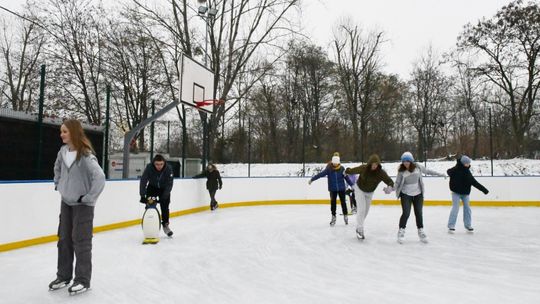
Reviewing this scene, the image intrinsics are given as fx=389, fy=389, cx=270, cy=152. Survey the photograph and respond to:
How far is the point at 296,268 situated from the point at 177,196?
645cm

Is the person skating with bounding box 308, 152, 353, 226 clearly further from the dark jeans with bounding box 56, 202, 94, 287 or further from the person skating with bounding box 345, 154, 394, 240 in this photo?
the dark jeans with bounding box 56, 202, 94, 287

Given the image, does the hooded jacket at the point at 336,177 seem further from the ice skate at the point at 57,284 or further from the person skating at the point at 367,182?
the ice skate at the point at 57,284

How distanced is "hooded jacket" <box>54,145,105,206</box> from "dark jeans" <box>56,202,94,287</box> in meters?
0.08

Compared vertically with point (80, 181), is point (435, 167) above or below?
above

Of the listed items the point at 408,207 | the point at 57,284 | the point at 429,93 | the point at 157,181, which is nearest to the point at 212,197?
the point at 157,181

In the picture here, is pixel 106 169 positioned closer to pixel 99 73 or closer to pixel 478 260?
pixel 478 260

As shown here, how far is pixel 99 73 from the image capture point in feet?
68.1

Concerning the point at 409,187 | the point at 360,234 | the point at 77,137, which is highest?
the point at 77,137

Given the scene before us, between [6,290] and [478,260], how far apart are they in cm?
506

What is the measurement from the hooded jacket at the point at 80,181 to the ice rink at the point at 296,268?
2.72 ft

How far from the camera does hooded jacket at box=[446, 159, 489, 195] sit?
6.68 metres

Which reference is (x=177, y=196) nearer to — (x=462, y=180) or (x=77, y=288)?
(x=462, y=180)

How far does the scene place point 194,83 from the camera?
35.2 ft

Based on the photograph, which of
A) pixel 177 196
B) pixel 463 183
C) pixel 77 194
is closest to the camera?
pixel 77 194
